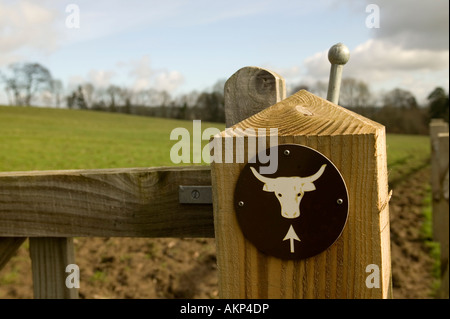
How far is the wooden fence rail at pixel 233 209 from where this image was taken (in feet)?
2.98

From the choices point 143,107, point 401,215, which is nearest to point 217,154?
point 401,215

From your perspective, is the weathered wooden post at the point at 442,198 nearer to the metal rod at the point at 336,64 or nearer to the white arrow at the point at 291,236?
the metal rod at the point at 336,64

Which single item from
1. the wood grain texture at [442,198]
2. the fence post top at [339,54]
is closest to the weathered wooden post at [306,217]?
the fence post top at [339,54]

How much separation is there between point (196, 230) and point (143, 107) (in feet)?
209

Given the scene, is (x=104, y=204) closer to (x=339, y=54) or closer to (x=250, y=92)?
(x=250, y=92)

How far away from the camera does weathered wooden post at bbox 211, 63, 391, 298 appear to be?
898 millimetres

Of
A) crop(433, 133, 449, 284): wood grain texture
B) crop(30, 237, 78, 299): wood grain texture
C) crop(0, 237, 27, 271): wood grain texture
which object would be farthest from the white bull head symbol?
crop(433, 133, 449, 284): wood grain texture

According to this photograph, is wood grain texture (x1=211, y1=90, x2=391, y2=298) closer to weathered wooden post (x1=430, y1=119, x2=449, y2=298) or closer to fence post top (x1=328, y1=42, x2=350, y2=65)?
fence post top (x1=328, y1=42, x2=350, y2=65)

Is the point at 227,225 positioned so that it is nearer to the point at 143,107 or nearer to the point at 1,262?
the point at 1,262

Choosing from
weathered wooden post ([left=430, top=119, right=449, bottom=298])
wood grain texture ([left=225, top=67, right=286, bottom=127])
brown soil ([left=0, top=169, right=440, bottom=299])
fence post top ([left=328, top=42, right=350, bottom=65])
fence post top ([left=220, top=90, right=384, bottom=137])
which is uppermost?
fence post top ([left=328, top=42, right=350, bottom=65])

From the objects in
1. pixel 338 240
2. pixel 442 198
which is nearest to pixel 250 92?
pixel 338 240

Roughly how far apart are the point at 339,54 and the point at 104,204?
82 cm

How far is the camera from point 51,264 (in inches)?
56.2
